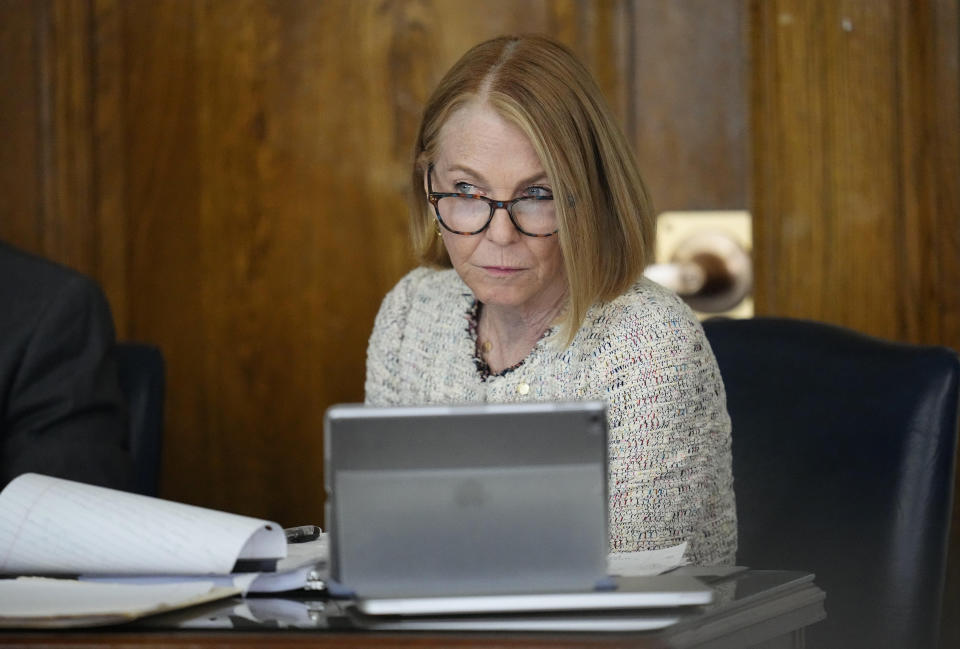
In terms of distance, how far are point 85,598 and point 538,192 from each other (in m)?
0.76

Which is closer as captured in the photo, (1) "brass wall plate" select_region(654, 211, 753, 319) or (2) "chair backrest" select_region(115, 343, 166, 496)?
(2) "chair backrest" select_region(115, 343, 166, 496)

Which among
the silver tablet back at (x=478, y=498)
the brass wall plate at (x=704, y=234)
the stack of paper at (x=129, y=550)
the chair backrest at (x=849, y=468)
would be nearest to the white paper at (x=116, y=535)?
the stack of paper at (x=129, y=550)

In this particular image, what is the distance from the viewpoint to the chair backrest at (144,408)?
1914 millimetres

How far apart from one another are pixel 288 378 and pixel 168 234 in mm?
392

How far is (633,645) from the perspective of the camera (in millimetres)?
804

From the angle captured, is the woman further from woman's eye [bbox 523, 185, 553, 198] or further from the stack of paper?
the stack of paper

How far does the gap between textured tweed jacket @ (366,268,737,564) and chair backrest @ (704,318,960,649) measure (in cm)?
9

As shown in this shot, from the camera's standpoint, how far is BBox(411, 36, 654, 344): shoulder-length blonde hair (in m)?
1.52

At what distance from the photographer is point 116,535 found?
1053 millimetres

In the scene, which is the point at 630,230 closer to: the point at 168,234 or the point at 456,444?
the point at 456,444

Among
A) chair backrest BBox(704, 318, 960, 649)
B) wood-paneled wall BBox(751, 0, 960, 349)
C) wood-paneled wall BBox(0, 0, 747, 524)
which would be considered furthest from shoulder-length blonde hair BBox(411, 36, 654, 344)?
wood-paneled wall BBox(0, 0, 747, 524)

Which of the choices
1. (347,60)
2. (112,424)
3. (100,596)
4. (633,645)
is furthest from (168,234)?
(633,645)

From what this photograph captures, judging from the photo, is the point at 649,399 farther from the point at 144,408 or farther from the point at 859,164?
the point at 859,164

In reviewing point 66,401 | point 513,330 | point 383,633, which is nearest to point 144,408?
point 66,401
